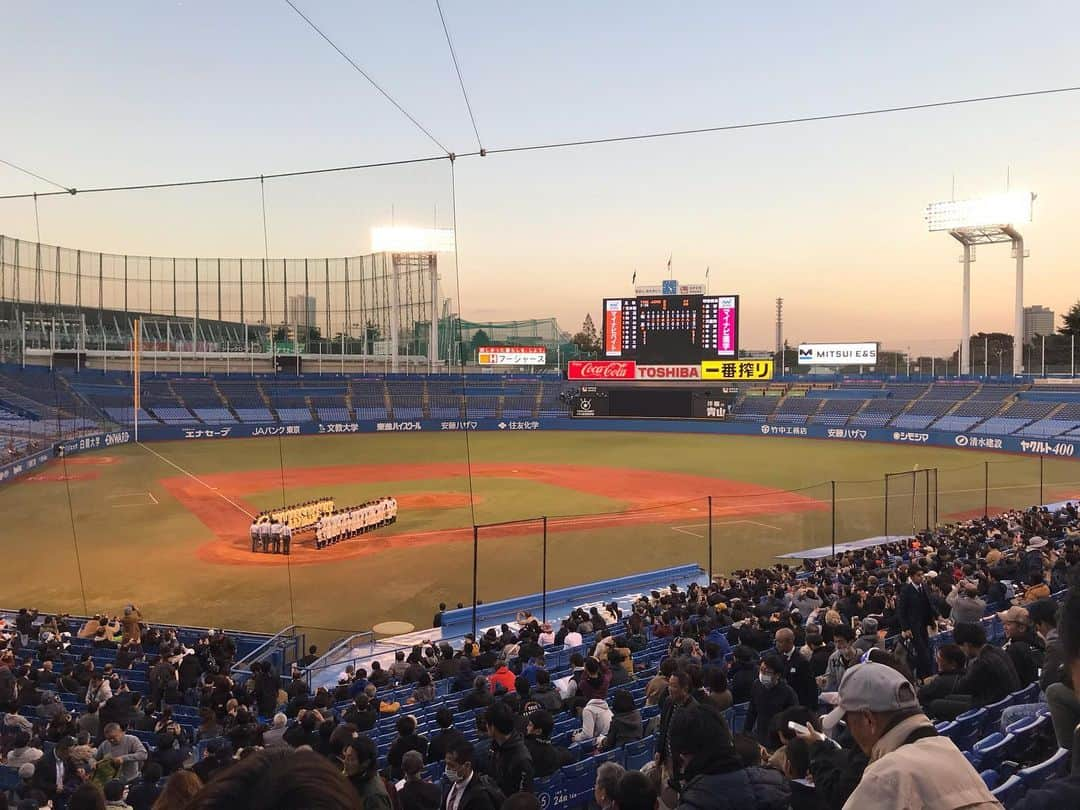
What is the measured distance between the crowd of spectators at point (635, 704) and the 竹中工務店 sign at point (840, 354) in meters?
56.8

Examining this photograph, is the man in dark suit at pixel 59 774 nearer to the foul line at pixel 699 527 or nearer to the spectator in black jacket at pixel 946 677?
the spectator in black jacket at pixel 946 677

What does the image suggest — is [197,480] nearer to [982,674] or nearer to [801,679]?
[801,679]

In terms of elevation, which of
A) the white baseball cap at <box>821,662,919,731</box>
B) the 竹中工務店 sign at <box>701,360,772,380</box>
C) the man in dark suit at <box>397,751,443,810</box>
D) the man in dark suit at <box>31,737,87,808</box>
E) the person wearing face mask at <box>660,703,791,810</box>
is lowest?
the man in dark suit at <box>31,737,87,808</box>

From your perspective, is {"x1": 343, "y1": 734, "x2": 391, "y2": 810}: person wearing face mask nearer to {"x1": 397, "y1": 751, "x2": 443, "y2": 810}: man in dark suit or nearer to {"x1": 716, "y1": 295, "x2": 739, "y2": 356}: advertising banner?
{"x1": 397, "y1": 751, "x2": 443, "y2": 810}: man in dark suit

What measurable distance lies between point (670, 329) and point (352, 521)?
114 ft

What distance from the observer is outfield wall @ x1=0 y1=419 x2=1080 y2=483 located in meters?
44.7

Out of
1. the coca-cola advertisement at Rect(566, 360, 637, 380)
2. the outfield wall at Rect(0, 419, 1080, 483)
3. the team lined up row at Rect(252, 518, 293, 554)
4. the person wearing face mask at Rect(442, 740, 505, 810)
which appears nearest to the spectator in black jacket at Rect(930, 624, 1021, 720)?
the person wearing face mask at Rect(442, 740, 505, 810)

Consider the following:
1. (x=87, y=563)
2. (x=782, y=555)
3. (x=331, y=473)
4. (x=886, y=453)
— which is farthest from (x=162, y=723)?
(x=886, y=453)

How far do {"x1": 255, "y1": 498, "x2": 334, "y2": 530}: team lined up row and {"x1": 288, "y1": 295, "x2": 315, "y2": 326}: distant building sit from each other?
176ft

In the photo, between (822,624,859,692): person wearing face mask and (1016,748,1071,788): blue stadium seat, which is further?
(822,624,859,692): person wearing face mask

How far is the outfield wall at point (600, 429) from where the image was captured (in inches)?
1758

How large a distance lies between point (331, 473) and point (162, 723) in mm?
32473

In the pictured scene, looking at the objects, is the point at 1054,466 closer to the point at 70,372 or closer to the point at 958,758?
the point at 958,758

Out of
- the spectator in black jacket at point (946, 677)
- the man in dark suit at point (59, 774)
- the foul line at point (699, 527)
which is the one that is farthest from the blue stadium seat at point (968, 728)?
the foul line at point (699, 527)
